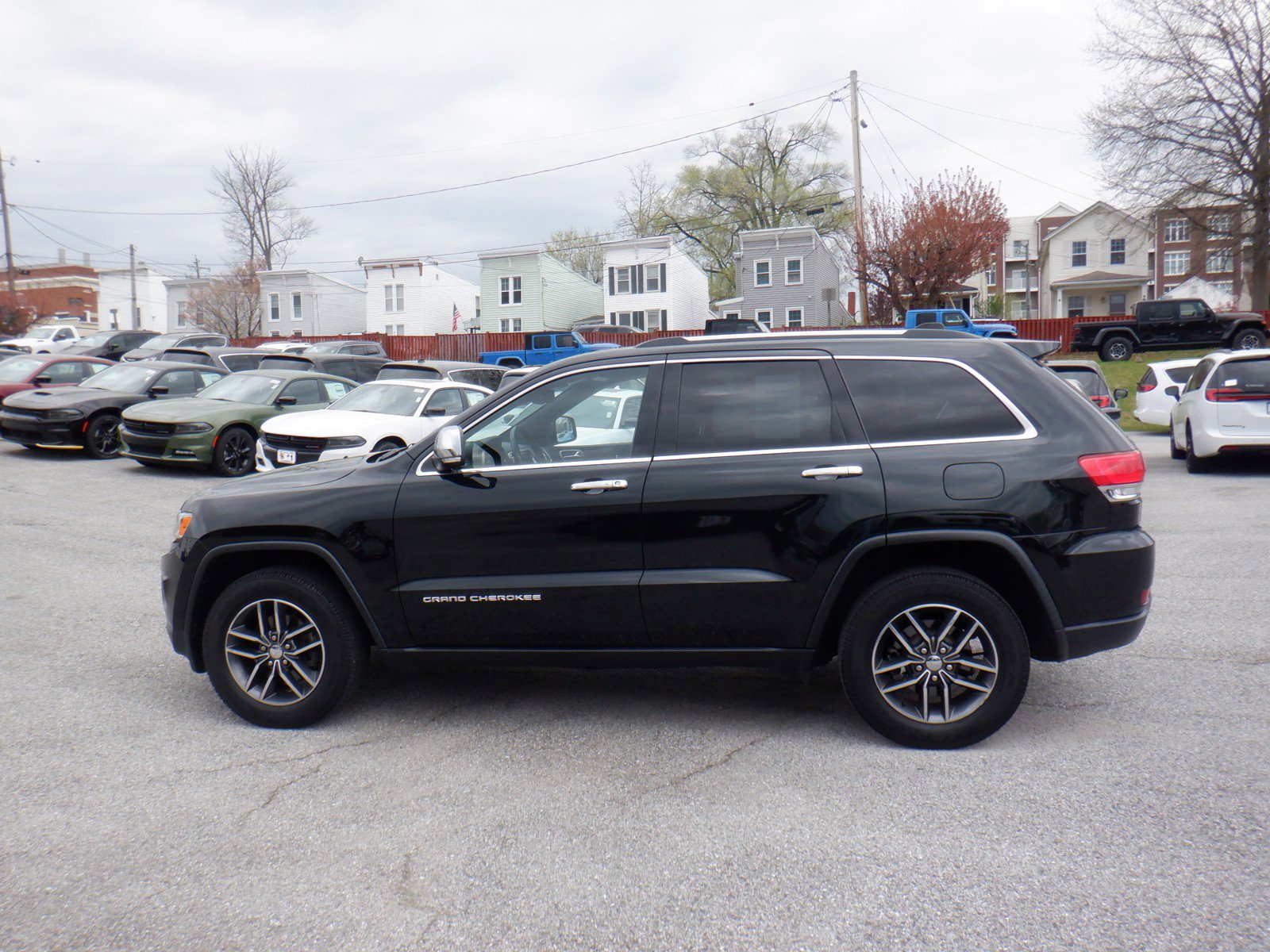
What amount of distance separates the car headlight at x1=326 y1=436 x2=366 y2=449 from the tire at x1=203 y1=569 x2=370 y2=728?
8.10 metres

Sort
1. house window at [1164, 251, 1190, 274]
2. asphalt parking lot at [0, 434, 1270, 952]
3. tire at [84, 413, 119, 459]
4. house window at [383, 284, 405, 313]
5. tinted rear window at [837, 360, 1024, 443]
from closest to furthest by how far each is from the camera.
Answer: asphalt parking lot at [0, 434, 1270, 952] < tinted rear window at [837, 360, 1024, 443] < tire at [84, 413, 119, 459] < house window at [383, 284, 405, 313] < house window at [1164, 251, 1190, 274]

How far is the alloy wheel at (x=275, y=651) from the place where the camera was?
4758mm

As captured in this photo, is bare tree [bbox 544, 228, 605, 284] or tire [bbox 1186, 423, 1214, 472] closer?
tire [bbox 1186, 423, 1214, 472]

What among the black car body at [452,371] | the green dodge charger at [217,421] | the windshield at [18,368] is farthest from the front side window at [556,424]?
the windshield at [18,368]

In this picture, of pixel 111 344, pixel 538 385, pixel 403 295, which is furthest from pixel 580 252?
pixel 538 385

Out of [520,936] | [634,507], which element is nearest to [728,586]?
[634,507]

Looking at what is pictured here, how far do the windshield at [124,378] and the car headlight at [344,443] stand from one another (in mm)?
6055

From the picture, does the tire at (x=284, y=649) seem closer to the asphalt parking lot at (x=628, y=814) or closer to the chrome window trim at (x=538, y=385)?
the asphalt parking lot at (x=628, y=814)

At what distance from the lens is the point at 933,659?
4.38 m

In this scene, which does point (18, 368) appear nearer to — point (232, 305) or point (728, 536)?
point (728, 536)

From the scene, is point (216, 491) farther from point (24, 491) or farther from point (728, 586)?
point (24, 491)

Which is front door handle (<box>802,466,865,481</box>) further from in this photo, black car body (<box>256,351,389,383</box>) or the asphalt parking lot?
black car body (<box>256,351,389,383</box>)

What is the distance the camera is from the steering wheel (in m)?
4.70

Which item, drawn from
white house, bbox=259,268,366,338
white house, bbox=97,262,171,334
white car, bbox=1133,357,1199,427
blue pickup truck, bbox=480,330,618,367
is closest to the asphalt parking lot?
white car, bbox=1133,357,1199,427
